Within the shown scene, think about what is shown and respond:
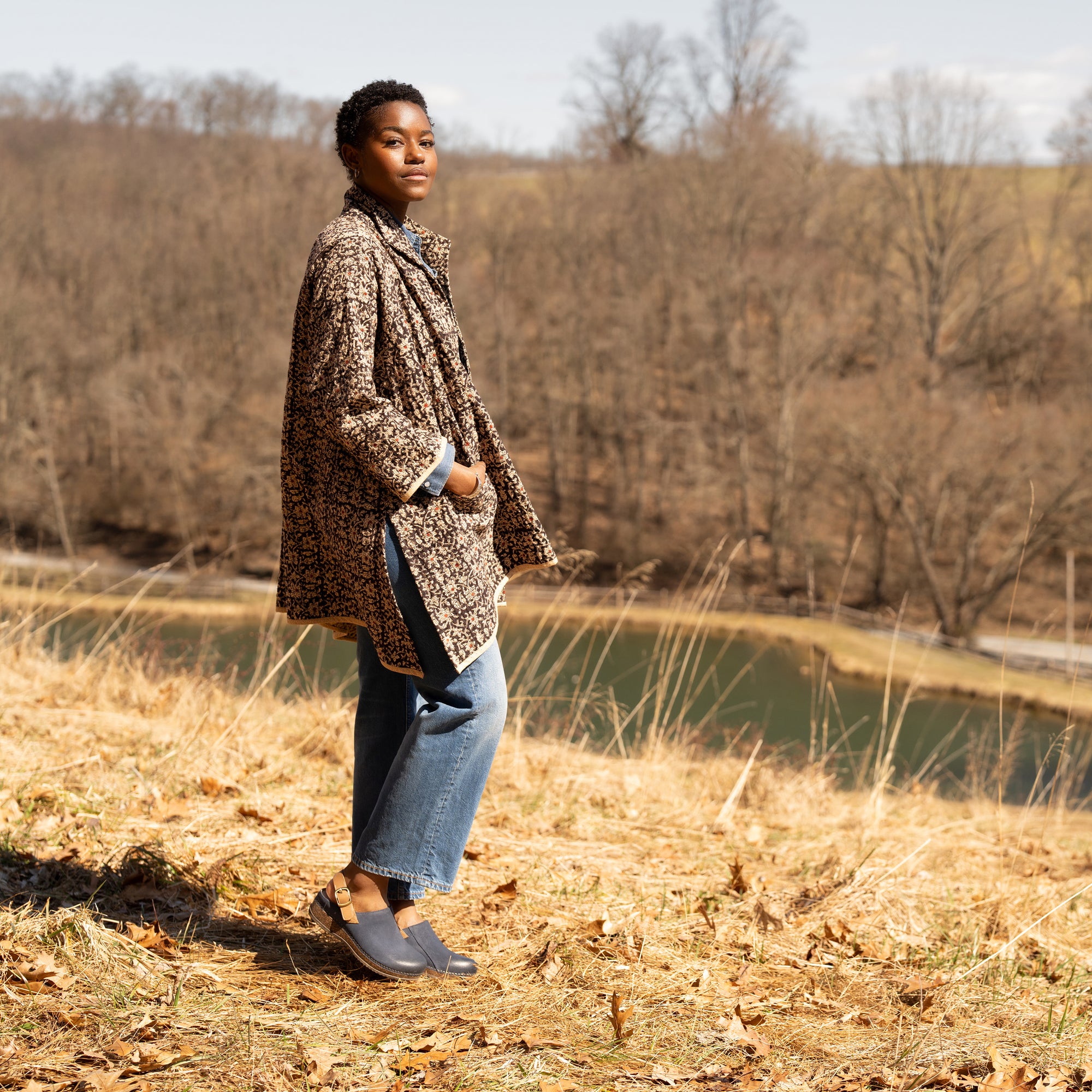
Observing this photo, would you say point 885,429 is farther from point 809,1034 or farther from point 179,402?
point 809,1034

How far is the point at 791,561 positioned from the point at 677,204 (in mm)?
13556

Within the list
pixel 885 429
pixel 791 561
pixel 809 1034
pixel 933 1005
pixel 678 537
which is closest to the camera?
pixel 809 1034

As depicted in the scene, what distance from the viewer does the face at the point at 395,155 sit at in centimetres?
216

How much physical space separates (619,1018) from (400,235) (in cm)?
162

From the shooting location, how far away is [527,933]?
256 centimetres

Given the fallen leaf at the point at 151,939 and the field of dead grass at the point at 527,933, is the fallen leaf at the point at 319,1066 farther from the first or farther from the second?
the fallen leaf at the point at 151,939

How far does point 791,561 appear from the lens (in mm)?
29969

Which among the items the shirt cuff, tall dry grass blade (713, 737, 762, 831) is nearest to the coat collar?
the shirt cuff

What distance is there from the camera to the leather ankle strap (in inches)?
86.3

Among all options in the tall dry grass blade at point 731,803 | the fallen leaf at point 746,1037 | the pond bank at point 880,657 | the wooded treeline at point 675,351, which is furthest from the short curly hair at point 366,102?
the wooded treeline at point 675,351

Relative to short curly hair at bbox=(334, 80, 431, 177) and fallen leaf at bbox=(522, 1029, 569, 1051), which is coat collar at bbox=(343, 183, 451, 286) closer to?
short curly hair at bbox=(334, 80, 431, 177)

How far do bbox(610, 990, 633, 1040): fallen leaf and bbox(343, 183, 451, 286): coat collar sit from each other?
1.51 metres

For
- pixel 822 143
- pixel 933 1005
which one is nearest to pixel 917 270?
pixel 822 143

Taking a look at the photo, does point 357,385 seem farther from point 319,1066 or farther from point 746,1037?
point 746,1037
